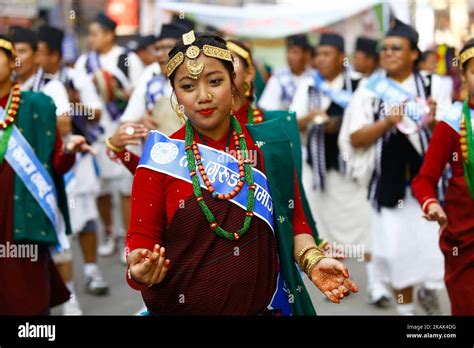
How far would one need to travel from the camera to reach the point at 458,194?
14.9 feet

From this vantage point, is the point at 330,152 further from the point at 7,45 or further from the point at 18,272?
the point at 7,45

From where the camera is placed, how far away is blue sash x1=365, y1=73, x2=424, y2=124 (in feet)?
19.3

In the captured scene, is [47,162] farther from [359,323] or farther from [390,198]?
[390,198]

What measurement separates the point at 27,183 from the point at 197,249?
1.78m

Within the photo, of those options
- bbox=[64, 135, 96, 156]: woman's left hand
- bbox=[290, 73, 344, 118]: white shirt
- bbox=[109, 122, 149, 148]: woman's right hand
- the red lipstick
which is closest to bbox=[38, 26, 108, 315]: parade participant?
bbox=[290, 73, 344, 118]: white shirt

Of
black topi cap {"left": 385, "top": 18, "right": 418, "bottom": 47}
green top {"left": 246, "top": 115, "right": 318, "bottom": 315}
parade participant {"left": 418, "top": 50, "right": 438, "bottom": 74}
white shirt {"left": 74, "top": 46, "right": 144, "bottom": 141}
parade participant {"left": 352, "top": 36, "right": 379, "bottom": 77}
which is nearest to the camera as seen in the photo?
green top {"left": 246, "top": 115, "right": 318, "bottom": 315}

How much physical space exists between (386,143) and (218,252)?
3192 millimetres

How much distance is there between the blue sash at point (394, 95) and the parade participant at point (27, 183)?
2.37 meters

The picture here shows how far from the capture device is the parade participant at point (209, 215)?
3.15m

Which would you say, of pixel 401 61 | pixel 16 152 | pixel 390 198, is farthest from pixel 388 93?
pixel 16 152

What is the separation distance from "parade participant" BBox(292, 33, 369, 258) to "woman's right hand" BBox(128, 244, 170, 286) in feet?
14.4

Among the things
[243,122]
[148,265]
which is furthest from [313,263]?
[243,122]

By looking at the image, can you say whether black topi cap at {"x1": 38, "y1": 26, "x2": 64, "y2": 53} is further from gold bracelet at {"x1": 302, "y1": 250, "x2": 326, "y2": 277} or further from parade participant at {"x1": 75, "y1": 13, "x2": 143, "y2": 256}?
gold bracelet at {"x1": 302, "y1": 250, "x2": 326, "y2": 277}

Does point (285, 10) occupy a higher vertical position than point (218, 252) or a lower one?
higher
